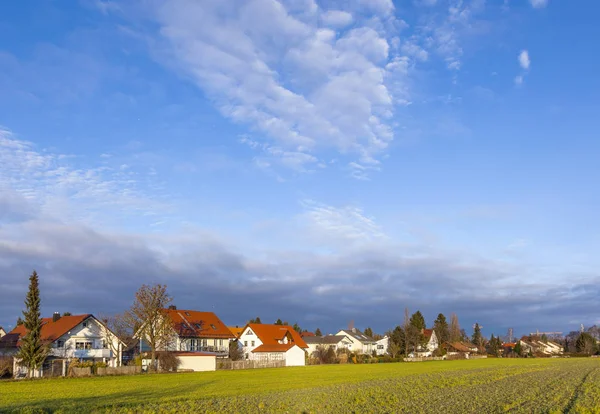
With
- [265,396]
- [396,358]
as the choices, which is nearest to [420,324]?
[396,358]

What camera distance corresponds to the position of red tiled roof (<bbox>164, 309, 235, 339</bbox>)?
8940 centimetres

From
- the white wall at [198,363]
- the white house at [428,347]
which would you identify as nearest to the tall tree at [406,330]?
the white house at [428,347]

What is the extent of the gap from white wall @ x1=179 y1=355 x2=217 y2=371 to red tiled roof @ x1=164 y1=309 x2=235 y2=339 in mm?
14070

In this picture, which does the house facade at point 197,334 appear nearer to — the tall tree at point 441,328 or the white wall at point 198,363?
the white wall at point 198,363

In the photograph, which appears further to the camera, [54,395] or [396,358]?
[396,358]

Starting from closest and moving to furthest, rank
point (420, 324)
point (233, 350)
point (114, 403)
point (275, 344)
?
point (114, 403) → point (233, 350) → point (275, 344) → point (420, 324)

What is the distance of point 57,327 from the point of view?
74312 millimetres

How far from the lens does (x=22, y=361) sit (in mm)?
58500

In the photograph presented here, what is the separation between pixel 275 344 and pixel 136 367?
3722 cm

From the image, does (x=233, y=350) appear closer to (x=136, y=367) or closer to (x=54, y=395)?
(x=136, y=367)

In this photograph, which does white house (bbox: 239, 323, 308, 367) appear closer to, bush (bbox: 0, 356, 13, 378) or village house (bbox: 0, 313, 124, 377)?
village house (bbox: 0, 313, 124, 377)

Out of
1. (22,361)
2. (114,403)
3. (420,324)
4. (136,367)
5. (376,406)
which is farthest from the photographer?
(420,324)

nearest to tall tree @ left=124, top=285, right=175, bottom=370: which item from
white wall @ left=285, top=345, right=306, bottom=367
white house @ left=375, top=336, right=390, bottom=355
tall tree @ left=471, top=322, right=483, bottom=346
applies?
white wall @ left=285, top=345, right=306, bottom=367

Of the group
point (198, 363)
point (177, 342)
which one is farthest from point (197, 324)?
point (198, 363)
